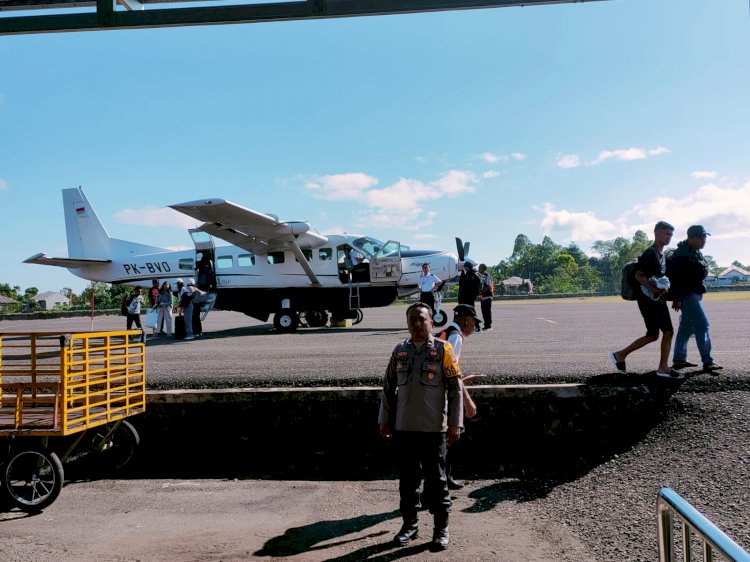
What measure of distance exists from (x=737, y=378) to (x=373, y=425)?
463 cm

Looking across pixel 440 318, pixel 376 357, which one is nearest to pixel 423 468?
pixel 376 357

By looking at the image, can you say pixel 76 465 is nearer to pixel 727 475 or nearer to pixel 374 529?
pixel 374 529

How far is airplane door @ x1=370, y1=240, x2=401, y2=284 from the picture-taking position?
17.5 metres

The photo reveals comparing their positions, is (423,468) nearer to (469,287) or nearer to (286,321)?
(469,287)

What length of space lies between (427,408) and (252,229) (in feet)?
43.1

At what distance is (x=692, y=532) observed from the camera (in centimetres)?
186

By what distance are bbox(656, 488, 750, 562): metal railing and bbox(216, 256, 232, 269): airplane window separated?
1699 centimetres

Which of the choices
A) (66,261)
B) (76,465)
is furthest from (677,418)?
(66,261)

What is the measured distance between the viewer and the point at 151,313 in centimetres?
1822

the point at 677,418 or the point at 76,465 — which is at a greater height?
the point at 677,418

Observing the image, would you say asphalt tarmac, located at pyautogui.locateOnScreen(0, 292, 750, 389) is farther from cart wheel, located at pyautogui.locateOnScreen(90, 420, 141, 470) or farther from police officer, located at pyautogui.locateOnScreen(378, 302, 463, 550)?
police officer, located at pyautogui.locateOnScreen(378, 302, 463, 550)

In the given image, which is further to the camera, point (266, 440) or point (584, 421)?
point (266, 440)

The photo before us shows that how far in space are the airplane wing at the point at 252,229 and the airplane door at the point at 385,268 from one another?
1741mm

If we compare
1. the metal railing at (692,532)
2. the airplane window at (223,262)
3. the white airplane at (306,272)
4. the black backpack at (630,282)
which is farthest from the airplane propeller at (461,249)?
the metal railing at (692,532)
